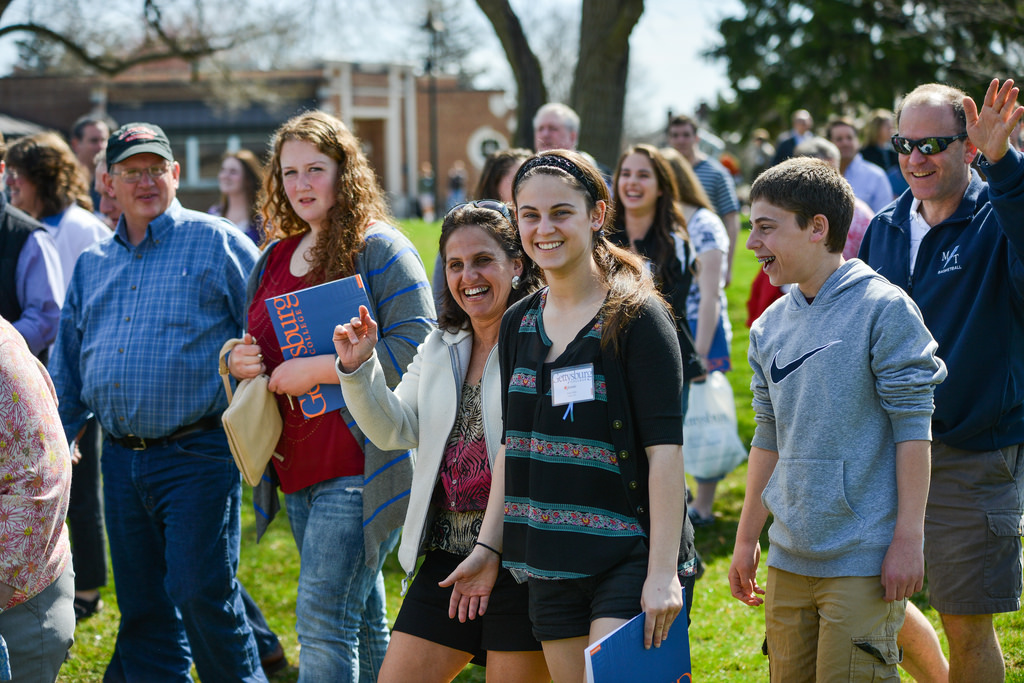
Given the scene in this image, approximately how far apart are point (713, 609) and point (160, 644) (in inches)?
106

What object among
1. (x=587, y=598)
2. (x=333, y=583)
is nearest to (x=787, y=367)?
(x=587, y=598)

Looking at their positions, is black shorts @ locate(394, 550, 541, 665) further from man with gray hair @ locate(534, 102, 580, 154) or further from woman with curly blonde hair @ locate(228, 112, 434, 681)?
man with gray hair @ locate(534, 102, 580, 154)

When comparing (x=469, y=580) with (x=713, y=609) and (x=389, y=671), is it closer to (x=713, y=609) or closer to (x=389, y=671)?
(x=389, y=671)

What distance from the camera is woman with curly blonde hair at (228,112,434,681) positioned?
11.1ft

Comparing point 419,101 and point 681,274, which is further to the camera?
point 419,101

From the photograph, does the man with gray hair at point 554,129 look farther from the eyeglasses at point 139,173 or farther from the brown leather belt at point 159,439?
the brown leather belt at point 159,439

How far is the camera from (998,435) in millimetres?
3180

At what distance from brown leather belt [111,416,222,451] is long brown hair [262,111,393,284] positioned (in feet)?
2.72

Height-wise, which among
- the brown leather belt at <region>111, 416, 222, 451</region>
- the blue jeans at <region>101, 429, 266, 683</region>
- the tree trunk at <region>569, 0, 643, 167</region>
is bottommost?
the blue jeans at <region>101, 429, 266, 683</region>

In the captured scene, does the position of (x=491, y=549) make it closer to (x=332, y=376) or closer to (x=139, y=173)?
(x=332, y=376)

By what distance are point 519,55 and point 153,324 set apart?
27.2 ft

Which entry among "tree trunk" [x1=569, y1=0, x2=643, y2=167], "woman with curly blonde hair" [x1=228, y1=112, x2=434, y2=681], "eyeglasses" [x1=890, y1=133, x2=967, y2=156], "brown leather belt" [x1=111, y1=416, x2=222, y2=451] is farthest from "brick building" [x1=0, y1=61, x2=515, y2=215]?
"eyeglasses" [x1=890, y1=133, x2=967, y2=156]

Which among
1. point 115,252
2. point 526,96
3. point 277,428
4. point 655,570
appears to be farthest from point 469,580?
point 526,96

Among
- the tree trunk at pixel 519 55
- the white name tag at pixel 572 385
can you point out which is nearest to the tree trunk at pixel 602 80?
the tree trunk at pixel 519 55
